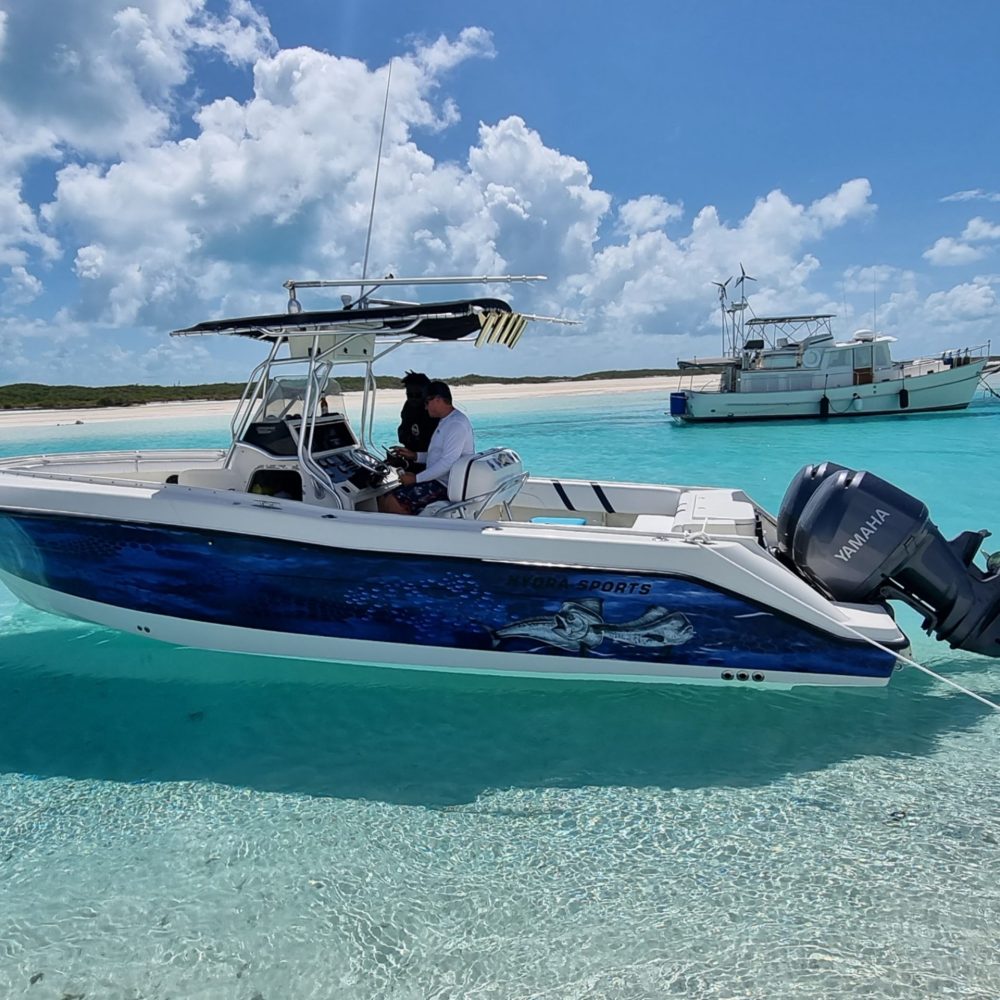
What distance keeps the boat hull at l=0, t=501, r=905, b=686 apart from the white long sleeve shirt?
73 centimetres

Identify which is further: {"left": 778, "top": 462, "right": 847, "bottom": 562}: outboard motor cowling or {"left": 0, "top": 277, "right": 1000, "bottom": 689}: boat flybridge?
{"left": 778, "top": 462, "right": 847, "bottom": 562}: outboard motor cowling

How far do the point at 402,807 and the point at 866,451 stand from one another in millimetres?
18007

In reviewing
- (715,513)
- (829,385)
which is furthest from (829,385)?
(715,513)

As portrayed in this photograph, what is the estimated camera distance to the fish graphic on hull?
3.92 m

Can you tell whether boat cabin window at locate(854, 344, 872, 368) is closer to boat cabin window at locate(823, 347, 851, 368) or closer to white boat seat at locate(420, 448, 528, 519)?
boat cabin window at locate(823, 347, 851, 368)

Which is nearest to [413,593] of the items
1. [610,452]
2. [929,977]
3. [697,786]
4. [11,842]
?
[697,786]

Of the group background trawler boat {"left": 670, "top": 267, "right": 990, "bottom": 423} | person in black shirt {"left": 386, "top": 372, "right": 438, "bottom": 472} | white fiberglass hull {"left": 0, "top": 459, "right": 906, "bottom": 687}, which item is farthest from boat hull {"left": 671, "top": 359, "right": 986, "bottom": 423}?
white fiberglass hull {"left": 0, "top": 459, "right": 906, "bottom": 687}

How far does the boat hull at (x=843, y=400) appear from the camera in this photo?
26844mm

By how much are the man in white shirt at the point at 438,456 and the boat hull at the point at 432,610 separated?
694mm

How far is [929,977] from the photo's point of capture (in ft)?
7.78

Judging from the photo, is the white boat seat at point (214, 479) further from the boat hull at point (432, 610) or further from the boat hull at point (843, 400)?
the boat hull at point (843, 400)

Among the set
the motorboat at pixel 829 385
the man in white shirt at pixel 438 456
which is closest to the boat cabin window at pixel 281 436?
the man in white shirt at pixel 438 456

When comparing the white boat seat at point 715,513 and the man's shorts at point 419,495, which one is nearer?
the white boat seat at point 715,513

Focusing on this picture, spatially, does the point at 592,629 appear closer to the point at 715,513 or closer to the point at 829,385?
the point at 715,513
